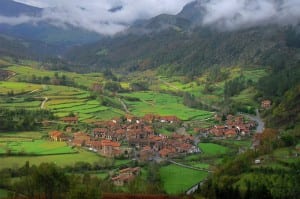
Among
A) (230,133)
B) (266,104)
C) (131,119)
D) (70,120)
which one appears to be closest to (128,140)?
(70,120)

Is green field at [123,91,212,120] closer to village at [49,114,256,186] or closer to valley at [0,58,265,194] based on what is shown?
valley at [0,58,265,194]

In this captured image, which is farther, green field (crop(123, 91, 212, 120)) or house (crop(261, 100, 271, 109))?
house (crop(261, 100, 271, 109))

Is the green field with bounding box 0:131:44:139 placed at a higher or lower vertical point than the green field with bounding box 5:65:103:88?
lower

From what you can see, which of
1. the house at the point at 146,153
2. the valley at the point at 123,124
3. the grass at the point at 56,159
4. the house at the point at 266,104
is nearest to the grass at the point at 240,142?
the valley at the point at 123,124

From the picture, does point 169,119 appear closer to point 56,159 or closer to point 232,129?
point 232,129

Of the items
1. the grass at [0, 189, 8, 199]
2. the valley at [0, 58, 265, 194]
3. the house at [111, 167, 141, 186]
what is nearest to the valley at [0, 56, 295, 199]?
→ the valley at [0, 58, 265, 194]

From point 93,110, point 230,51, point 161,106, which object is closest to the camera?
point 93,110

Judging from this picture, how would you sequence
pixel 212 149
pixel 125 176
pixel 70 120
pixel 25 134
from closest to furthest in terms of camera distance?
1. pixel 125 176
2. pixel 212 149
3. pixel 25 134
4. pixel 70 120
